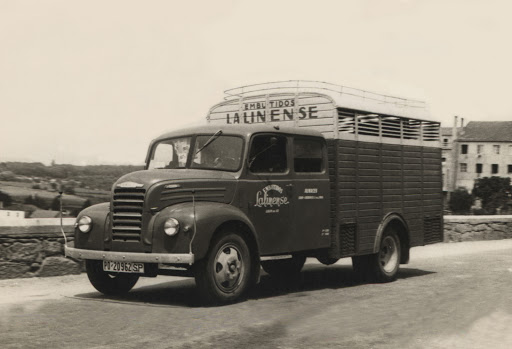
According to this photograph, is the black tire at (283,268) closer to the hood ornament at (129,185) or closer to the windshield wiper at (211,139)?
the windshield wiper at (211,139)

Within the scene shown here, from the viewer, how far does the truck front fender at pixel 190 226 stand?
334 inches

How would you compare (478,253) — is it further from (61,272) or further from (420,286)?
(61,272)

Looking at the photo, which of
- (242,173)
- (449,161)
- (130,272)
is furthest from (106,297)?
(449,161)

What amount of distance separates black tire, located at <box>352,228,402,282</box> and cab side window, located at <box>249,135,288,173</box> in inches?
100

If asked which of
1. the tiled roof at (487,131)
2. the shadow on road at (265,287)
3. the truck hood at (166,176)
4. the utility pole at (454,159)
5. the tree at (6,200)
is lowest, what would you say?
the shadow on road at (265,287)

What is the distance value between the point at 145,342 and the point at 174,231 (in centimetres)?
205

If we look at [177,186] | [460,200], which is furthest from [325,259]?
[460,200]

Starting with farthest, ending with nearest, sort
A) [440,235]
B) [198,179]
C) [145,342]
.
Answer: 1. [440,235]
2. [198,179]
3. [145,342]

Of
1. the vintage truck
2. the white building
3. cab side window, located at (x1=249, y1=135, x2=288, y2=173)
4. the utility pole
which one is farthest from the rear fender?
the white building

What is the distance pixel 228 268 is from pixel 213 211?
745mm

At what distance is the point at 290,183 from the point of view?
1012 cm

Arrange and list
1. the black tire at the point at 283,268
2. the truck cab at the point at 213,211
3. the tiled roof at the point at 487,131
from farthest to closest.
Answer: the tiled roof at the point at 487,131
the black tire at the point at 283,268
the truck cab at the point at 213,211

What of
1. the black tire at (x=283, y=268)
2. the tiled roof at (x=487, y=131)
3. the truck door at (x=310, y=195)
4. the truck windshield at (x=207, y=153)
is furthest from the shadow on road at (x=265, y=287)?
the tiled roof at (x=487, y=131)

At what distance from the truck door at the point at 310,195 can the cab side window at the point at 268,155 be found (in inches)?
8.3
